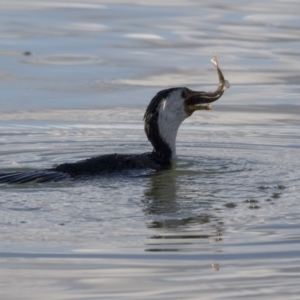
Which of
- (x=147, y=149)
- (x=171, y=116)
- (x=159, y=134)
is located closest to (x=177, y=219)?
(x=159, y=134)

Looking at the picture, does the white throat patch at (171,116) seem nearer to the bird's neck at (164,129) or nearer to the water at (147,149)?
the bird's neck at (164,129)

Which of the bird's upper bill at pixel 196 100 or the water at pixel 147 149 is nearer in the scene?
the water at pixel 147 149

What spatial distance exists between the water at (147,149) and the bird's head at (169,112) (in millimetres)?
267

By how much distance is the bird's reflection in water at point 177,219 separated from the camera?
724 centimetres

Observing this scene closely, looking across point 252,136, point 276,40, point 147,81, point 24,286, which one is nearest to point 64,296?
point 24,286

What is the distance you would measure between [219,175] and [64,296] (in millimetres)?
3534

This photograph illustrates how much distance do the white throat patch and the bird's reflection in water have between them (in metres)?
1.08

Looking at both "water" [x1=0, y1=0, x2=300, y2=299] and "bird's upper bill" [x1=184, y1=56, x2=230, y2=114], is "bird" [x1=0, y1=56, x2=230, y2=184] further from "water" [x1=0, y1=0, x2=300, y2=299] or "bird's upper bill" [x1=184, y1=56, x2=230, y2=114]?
"water" [x1=0, y1=0, x2=300, y2=299]

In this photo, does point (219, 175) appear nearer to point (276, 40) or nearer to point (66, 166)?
point (66, 166)

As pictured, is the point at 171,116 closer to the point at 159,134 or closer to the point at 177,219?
the point at 159,134

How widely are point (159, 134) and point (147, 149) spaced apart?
2.78ft

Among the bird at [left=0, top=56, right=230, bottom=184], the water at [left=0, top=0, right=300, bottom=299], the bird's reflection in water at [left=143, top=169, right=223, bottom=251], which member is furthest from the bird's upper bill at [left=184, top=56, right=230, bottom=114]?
the bird's reflection in water at [left=143, top=169, right=223, bottom=251]

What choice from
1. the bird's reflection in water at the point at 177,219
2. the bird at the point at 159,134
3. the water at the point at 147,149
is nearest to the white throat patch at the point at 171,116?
the bird at the point at 159,134

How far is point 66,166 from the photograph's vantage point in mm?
9469
